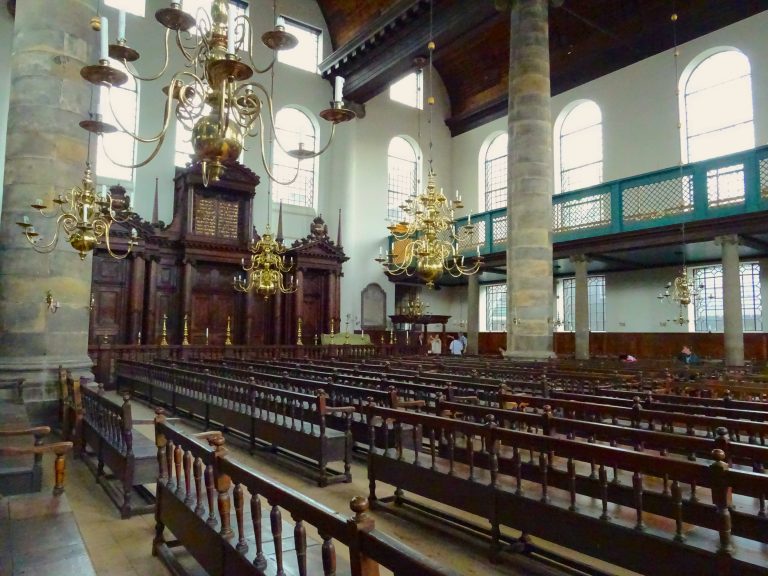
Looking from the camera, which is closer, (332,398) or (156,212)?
(332,398)

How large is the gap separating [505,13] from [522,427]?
12.2 meters

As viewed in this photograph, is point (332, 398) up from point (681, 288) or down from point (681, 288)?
down

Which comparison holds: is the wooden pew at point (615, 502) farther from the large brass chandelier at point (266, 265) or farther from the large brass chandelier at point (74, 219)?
the large brass chandelier at point (266, 265)

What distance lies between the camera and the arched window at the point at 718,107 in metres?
15.0

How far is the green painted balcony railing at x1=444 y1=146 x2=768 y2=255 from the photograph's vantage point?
11.5 meters

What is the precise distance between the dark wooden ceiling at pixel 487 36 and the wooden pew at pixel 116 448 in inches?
482

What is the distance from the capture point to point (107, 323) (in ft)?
47.1

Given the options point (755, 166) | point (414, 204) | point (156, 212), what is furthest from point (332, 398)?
point (156, 212)

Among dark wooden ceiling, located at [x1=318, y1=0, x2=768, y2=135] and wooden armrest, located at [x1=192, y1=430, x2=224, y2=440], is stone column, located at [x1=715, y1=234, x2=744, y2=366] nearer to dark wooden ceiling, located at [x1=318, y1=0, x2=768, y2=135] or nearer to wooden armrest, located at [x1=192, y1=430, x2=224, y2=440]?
dark wooden ceiling, located at [x1=318, y1=0, x2=768, y2=135]

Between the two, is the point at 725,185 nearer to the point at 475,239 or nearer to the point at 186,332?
the point at 475,239

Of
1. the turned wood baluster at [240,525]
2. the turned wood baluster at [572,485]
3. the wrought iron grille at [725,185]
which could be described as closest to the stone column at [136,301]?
the turned wood baluster at [240,525]

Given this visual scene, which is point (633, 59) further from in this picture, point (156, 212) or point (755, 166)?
point (156, 212)

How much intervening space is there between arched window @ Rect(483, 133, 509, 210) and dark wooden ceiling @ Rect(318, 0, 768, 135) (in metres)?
1.05

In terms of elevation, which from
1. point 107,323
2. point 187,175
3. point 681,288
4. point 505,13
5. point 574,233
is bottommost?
point 107,323
